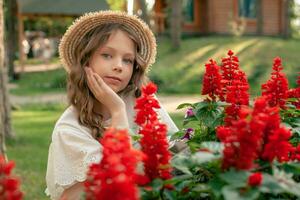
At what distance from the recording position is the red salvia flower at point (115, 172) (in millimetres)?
1237

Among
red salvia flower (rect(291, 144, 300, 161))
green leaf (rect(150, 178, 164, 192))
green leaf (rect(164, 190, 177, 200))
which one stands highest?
green leaf (rect(150, 178, 164, 192))

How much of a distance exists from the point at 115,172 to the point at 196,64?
19.9m

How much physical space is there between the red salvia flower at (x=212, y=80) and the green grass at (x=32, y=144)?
3620mm

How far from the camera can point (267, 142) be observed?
1635mm

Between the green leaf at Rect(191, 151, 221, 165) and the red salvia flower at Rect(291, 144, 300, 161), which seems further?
the red salvia flower at Rect(291, 144, 300, 161)

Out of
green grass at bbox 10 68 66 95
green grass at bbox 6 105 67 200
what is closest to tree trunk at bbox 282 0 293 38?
green grass at bbox 10 68 66 95

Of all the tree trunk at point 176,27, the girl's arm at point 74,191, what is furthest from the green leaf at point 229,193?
the tree trunk at point 176,27

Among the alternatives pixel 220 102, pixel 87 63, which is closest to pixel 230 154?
pixel 220 102

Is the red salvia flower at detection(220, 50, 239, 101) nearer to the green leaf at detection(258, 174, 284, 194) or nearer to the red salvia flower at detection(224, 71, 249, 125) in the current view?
the red salvia flower at detection(224, 71, 249, 125)

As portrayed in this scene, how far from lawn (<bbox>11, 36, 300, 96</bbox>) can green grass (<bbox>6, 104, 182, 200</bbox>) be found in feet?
16.3

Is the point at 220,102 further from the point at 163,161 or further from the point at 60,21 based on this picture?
the point at 60,21

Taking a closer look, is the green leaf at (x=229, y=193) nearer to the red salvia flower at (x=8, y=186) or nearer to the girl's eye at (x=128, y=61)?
the red salvia flower at (x=8, y=186)

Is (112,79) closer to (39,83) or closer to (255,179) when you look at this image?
(255,179)

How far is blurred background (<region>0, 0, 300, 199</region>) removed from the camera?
349 inches
